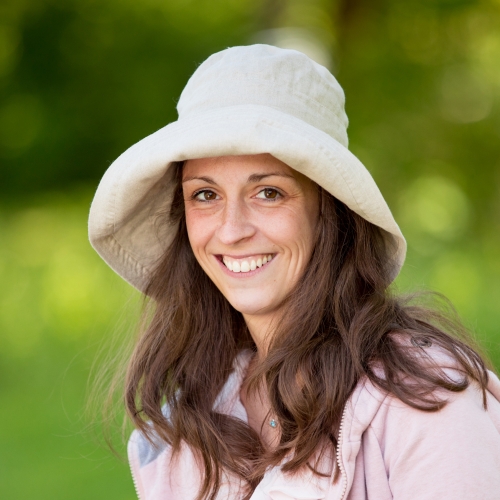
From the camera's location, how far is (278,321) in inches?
94.3

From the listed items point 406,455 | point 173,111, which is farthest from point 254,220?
point 173,111

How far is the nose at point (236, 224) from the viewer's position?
223cm

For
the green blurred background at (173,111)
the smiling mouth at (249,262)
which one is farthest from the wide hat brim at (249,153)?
the green blurred background at (173,111)

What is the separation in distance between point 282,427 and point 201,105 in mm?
963

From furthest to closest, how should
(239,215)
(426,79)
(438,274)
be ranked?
(426,79)
(438,274)
(239,215)

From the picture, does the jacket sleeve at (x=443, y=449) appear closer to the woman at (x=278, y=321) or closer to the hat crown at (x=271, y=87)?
the woman at (x=278, y=321)

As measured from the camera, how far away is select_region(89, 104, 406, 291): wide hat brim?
202 cm

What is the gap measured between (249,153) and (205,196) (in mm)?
347

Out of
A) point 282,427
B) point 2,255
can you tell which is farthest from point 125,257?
point 2,255

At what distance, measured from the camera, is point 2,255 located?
770 cm

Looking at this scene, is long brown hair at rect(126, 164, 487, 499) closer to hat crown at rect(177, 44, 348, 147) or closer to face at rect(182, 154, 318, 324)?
face at rect(182, 154, 318, 324)

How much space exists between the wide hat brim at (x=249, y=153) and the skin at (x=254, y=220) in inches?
5.4

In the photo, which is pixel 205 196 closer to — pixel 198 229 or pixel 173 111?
pixel 198 229

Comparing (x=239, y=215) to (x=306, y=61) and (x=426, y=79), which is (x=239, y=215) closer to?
(x=306, y=61)
